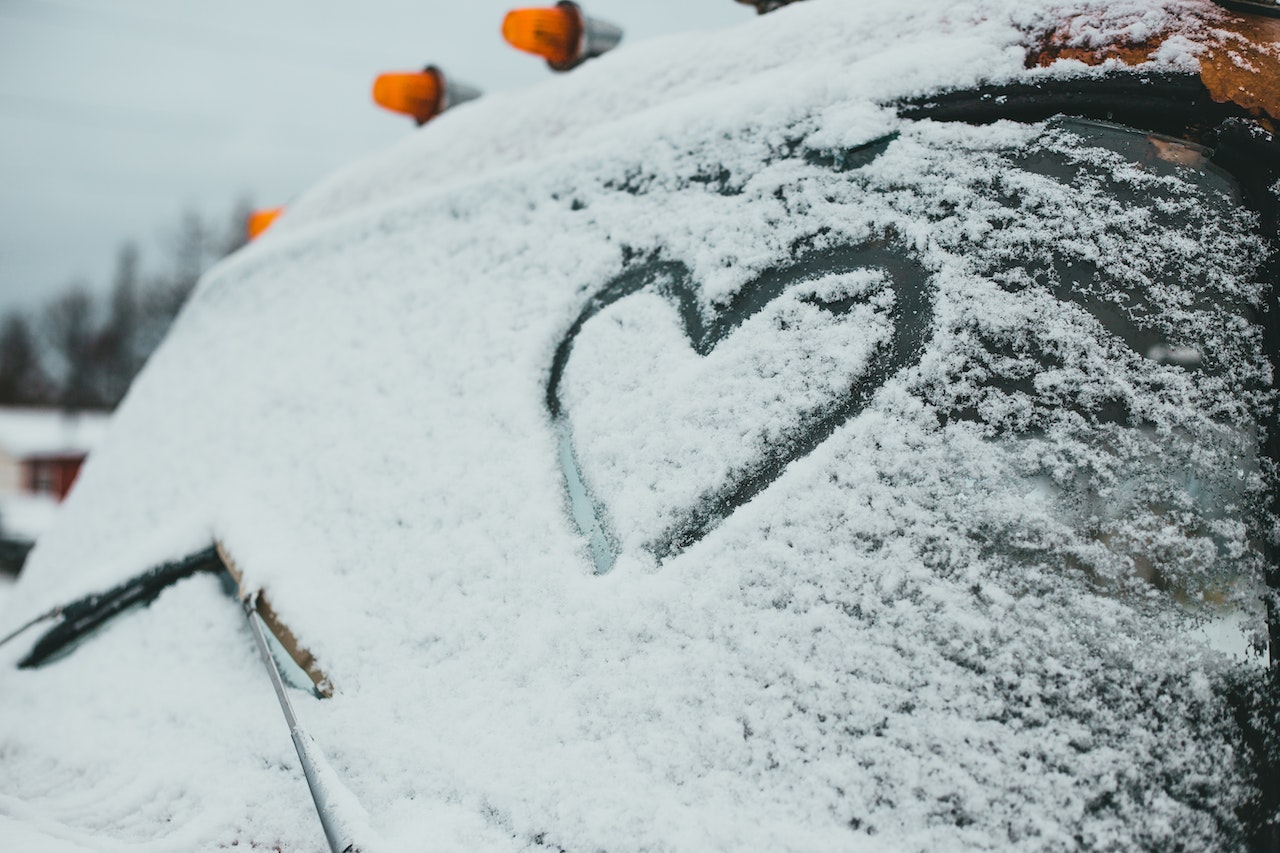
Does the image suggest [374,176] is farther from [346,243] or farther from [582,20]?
[582,20]

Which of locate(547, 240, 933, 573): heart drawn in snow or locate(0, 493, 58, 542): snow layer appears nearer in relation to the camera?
locate(547, 240, 933, 573): heart drawn in snow

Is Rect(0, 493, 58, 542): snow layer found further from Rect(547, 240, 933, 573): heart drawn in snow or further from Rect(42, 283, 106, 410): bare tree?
Rect(42, 283, 106, 410): bare tree

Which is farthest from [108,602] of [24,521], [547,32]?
[24,521]

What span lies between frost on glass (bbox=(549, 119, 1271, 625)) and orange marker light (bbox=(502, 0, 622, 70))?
0.92 m

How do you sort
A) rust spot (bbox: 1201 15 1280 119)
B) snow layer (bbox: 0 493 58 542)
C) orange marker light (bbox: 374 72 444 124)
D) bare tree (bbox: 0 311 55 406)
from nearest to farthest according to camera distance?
rust spot (bbox: 1201 15 1280 119)
orange marker light (bbox: 374 72 444 124)
snow layer (bbox: 0 493 58 542)
bare tree (bbox: 0 311 55 406)

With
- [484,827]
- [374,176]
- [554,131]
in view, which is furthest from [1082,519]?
[374,176]

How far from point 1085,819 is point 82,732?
1325mm

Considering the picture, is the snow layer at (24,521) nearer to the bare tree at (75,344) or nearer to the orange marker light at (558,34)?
the orange marker light at (558,34)

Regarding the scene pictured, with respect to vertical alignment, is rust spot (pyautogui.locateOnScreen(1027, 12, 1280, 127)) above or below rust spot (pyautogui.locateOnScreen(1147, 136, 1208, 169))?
above

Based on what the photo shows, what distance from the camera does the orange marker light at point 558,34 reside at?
1.76 meters

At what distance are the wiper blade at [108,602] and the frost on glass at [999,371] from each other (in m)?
0.78

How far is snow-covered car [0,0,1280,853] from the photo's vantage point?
739 millimetres

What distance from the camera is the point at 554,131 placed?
1.52m

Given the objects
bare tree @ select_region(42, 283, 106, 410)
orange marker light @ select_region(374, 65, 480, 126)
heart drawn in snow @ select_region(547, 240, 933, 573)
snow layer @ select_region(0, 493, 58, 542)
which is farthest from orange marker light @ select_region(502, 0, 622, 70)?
bare tree @ select_region(42, 283, 106, 410)
